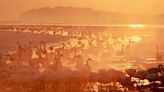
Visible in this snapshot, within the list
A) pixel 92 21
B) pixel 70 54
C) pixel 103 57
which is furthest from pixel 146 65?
pixel 92 21

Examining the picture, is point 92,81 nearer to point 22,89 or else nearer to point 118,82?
point 118,82

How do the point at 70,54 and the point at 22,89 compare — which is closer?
the point at 22,89

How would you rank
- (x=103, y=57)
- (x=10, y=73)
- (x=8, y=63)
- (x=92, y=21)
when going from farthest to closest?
1. (x=92, y=21)
2. (x=103, y=57)
3. (x=8, y=63)
4. (x=10, y=73)

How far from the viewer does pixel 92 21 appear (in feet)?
149

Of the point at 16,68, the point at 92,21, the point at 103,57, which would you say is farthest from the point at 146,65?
the point at 92,21

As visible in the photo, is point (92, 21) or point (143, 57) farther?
point (92, 21)

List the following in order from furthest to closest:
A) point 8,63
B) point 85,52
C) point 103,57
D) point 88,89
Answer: point 85,52 < point 103,57 < point 8,63 < point 88,89

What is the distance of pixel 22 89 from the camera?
9430mm

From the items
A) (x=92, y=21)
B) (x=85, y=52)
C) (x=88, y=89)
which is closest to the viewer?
(x=88, y=89)

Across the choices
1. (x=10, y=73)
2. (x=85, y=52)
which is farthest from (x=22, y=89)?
(x=85, y=52)

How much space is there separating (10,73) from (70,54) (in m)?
3.74

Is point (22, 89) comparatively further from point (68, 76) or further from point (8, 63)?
point (8, 63)

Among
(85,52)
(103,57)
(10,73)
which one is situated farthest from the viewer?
(85,52)

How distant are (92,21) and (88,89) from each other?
118 feet
